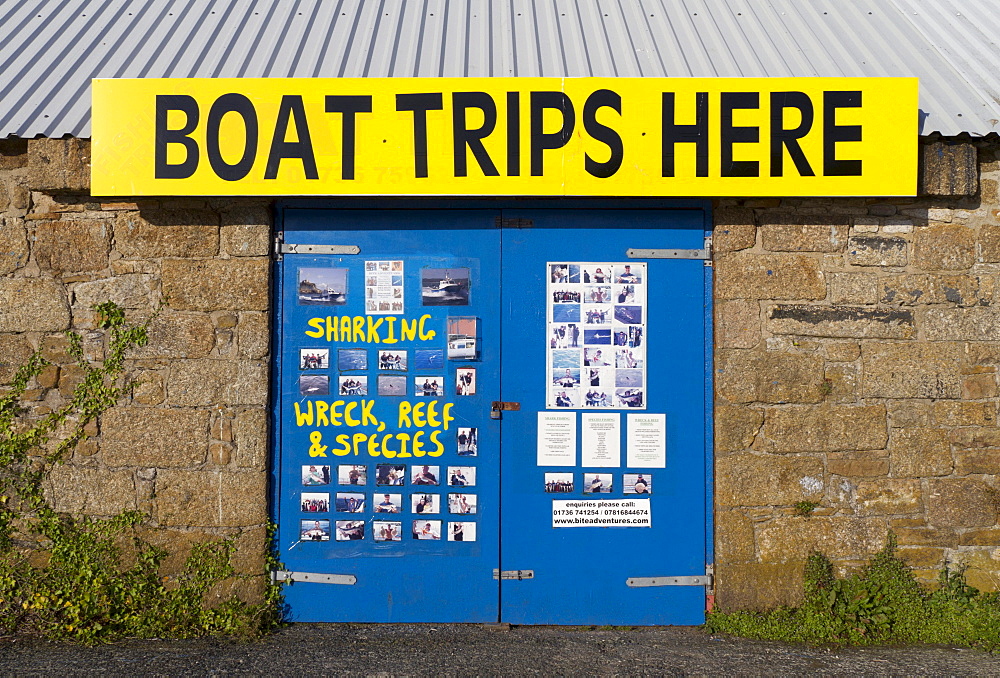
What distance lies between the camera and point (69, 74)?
13.8ft

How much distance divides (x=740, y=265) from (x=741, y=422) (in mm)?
841

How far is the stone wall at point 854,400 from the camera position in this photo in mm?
3848

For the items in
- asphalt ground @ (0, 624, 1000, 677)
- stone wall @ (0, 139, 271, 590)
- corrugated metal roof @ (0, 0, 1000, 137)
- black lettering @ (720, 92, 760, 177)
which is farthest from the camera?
corrugated metal roof @ (0, 0, 1000, 137)

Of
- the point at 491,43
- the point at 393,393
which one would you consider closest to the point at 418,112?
the point at 491,43

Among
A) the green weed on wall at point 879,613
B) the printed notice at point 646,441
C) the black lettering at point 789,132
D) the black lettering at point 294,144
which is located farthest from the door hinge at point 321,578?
the black lettering at point 789,132

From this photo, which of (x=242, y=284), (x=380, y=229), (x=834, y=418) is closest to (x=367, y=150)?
(x=380, y=229)

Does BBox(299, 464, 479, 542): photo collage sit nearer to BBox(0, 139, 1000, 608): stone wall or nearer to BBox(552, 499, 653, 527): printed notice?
BBox(0, 139, 1000, 608): stone wall

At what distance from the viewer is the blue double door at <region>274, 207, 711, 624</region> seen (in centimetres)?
392

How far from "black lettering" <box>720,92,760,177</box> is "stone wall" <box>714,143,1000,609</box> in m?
0.33

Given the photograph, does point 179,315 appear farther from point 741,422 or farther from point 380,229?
point 741,422

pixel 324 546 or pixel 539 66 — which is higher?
pixel 539 66

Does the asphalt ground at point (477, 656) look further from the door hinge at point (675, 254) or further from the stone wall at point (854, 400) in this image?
the door hinge at point (675, 254)

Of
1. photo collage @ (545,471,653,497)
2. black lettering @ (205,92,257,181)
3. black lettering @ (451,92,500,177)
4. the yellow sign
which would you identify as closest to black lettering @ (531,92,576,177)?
the yellow sign

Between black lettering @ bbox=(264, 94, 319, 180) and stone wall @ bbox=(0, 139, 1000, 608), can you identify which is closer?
black lettering @ bbox=(264, 94, 319, 180)
